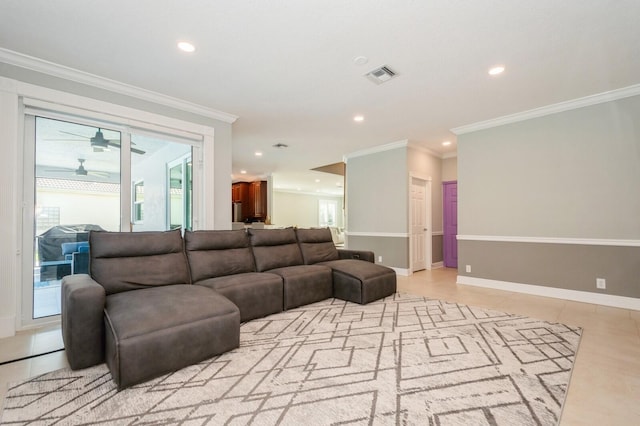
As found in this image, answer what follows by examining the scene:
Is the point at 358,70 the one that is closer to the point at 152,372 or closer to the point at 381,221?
the point at 152,372

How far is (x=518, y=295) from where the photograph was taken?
158 inches

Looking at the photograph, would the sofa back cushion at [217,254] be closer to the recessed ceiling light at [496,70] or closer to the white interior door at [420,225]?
the recessed ceiling light at [496,70]

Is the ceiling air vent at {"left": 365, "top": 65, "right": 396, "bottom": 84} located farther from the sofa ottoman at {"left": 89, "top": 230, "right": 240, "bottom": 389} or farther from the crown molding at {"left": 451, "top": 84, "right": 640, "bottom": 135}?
the sofa ottoman at {"left": 89, "top": 230, "right": 240, "bottom": 389}

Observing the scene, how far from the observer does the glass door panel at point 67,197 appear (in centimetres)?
298

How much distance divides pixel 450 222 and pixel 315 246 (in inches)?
146

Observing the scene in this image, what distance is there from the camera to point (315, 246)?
4.28 metres

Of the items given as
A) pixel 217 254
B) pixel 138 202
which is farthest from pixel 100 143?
pixel 217 254

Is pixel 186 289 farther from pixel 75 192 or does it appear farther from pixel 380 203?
pixel 380 203

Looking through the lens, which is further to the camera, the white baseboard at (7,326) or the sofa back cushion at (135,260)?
the white baseboard at (7,326)

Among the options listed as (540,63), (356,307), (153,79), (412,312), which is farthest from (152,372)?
(540,63)

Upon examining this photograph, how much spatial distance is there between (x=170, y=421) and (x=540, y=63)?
4.09 m

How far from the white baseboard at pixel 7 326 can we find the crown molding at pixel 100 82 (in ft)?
7.80

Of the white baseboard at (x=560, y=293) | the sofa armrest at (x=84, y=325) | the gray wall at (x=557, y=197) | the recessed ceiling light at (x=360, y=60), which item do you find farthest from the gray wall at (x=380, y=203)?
the sofa armrest at (x=84, y=325)

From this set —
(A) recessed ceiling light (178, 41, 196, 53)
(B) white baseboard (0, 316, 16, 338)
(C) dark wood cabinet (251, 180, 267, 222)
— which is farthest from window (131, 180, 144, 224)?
(C) dark wood cabinet (251, 180, 267, 222)
